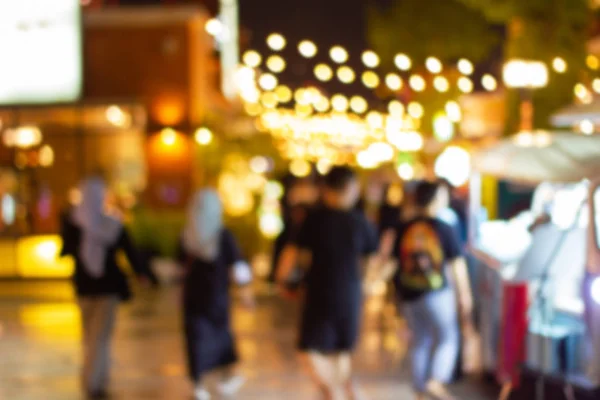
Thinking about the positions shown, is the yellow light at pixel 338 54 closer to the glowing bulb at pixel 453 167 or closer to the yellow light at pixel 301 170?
the yellow light at pixel 301 170

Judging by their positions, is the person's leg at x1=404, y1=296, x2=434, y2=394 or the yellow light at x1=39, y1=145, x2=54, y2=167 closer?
the person's leg at x1=404, y1=296, x2=434, y2=394

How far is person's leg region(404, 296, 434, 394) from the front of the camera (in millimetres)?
7844

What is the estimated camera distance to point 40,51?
19.8m

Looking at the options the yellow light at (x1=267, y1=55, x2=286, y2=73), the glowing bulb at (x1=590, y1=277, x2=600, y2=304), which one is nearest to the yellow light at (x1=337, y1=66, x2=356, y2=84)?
the yellow light at (x1=267, y1=55, x2=286, y2=73)

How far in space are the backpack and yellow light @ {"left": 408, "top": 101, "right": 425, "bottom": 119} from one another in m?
15.8

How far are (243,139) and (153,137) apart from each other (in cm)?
214

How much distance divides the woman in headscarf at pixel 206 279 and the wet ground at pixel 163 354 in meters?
0.46

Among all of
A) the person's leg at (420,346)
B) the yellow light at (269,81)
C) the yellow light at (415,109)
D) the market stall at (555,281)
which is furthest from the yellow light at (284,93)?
the yellow light at (415,109)

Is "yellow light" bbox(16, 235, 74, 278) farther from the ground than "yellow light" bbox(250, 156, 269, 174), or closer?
closer

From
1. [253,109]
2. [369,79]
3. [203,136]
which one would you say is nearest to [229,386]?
[369,79]

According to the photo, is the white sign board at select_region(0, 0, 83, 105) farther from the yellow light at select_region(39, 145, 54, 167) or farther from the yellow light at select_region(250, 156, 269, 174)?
the yellow light at select_region(250, 156, 269, 174)

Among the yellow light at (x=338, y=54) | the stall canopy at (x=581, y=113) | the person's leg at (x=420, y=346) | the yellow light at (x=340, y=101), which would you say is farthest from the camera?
the yellow light at (x=340, y=101)

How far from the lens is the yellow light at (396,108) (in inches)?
917

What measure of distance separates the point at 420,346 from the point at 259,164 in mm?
18044
